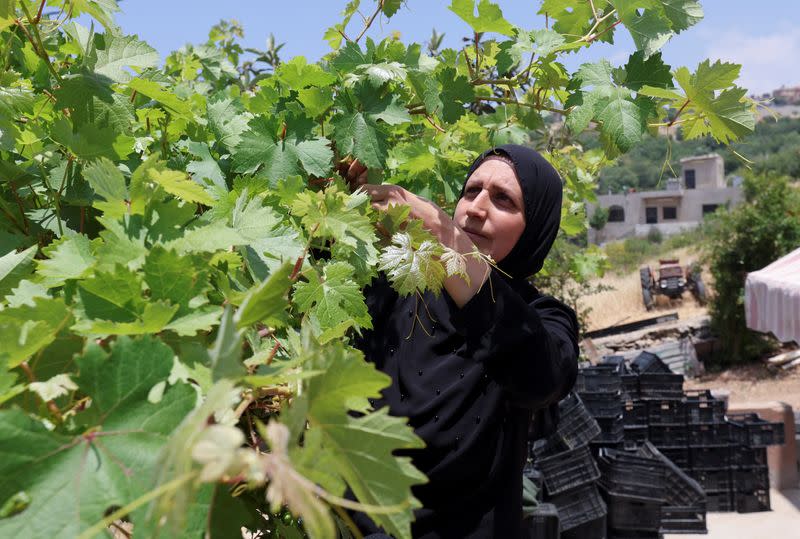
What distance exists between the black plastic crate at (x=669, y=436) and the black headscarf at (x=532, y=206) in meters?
6.00

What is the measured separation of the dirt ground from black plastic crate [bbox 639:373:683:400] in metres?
6.94

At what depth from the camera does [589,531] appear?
5043 millimetres

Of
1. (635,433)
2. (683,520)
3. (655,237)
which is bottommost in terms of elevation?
(683,520)

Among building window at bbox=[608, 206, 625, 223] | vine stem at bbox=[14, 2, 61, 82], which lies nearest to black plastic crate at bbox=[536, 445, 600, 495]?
vine stem at bbox=[14, 2, 61, 82]

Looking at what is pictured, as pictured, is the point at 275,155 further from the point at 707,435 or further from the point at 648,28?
the point at 707,435

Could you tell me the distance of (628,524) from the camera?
18.0ft

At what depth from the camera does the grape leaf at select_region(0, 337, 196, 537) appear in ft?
1.87

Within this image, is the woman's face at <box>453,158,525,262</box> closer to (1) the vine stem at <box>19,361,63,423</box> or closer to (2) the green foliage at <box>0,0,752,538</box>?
(2) the green foliage at <box>0,0,752,538</box>

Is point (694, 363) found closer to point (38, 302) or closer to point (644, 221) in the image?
point (38, 302)

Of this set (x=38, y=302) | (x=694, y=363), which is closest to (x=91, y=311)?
(x=38, y=302)

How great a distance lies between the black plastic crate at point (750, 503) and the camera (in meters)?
7.34

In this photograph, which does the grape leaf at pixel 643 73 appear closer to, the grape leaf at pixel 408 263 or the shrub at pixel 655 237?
the grape leaf at pixel 408 263

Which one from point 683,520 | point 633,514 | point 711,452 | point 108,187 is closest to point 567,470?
point 633,514

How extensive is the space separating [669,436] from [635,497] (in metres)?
2.11
